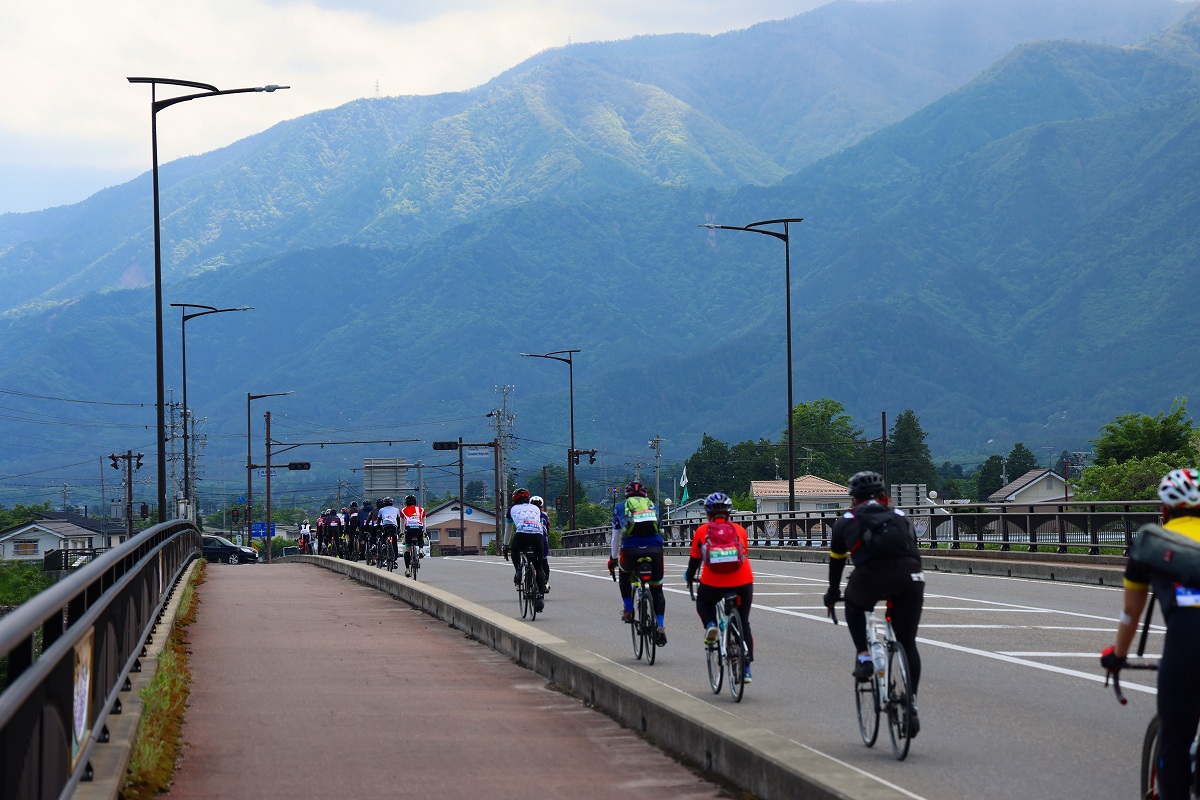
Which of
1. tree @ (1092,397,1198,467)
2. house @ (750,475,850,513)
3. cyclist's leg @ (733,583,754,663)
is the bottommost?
house @ (750,475,850,513)

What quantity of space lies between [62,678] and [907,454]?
178640 millimetres

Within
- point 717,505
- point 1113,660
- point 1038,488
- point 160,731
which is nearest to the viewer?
point 1113,660

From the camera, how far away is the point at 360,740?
35.4 feet

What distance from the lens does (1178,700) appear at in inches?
269

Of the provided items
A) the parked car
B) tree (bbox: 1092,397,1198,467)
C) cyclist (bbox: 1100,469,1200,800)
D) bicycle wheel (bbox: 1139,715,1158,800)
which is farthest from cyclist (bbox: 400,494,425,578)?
tree (bbox: 1092,397,1198,467)

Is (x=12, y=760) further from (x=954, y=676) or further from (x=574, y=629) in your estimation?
(x=574, y=629)

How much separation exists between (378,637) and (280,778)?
364 inches

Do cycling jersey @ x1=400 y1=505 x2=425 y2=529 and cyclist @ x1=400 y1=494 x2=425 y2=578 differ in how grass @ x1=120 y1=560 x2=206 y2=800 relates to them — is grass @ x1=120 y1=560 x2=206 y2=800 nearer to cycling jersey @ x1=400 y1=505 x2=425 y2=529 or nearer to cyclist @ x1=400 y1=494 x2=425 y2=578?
cyclist @ x1=400 y1=494 x2=425 y2=578

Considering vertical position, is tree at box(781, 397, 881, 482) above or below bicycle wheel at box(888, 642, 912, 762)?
above

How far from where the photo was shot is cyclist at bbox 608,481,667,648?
15.6m

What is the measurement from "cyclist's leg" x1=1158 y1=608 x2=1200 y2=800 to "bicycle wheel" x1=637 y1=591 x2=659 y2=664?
8.47 metres

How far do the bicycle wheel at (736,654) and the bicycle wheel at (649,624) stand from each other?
276 cm

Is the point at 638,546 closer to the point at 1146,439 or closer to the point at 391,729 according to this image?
the point at 391,729

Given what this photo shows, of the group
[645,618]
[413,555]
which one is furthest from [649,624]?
[413,555]
